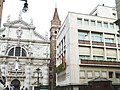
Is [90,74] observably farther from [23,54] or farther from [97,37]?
[23,54]

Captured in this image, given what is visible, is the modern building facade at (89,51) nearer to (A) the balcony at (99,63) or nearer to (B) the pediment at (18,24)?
(A) the balcony at (99,63)

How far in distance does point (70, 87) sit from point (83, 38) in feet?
24.1

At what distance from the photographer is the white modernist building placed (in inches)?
1677

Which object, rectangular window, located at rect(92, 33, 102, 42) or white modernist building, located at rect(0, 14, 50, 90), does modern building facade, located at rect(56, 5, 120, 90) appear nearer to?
rectangular window, located at rect(92, 33, 102, 42)

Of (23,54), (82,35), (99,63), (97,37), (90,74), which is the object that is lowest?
(90,74)

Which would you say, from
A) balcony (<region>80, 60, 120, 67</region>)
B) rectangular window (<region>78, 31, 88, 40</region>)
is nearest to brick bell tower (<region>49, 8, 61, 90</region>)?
rectangular window (<region>78, 31, 88, 40</region>)

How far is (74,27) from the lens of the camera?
2923 cm

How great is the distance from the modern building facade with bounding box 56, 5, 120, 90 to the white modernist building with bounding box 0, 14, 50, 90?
14.4 meters

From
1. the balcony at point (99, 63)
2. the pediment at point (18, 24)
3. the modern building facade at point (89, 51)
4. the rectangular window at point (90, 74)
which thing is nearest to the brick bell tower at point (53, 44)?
the pediment at point (18, 24)

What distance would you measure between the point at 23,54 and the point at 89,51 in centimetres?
1984

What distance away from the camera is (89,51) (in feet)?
96.7

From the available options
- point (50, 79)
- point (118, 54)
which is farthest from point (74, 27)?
point (50, 79)

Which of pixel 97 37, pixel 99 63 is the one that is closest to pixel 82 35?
pixel 97 37

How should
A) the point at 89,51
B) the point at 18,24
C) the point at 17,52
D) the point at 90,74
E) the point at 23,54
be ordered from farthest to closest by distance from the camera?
the point at 18,24, the point at 23,54, the point at 17,52, the point at 89,51, the point at 90,74
